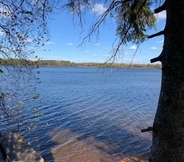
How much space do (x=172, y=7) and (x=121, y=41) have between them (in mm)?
1061

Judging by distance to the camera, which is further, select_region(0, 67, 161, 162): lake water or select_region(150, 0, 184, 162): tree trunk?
select_region(0, 67, 161, 162): lake water

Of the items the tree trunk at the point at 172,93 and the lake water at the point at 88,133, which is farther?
the lake water at the point at 88,133

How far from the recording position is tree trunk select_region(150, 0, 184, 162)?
158 cm

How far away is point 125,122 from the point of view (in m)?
13.1

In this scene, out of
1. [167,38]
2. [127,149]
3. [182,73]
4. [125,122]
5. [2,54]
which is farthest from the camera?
[125,122]

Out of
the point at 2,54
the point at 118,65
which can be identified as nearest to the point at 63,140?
the point at 2,54

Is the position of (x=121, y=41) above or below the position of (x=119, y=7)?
below

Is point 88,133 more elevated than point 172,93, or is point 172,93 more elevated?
point 172,93

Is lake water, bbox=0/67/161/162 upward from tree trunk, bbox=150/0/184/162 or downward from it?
Answer: downward

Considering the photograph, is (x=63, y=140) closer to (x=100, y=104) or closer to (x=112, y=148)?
(x=112, y=148)

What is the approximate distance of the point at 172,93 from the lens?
1.61m

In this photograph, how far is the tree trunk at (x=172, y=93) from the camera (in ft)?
5.19

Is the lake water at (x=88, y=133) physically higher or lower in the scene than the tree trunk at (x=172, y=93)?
lower

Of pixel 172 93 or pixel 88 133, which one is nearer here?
pixel 172 93
